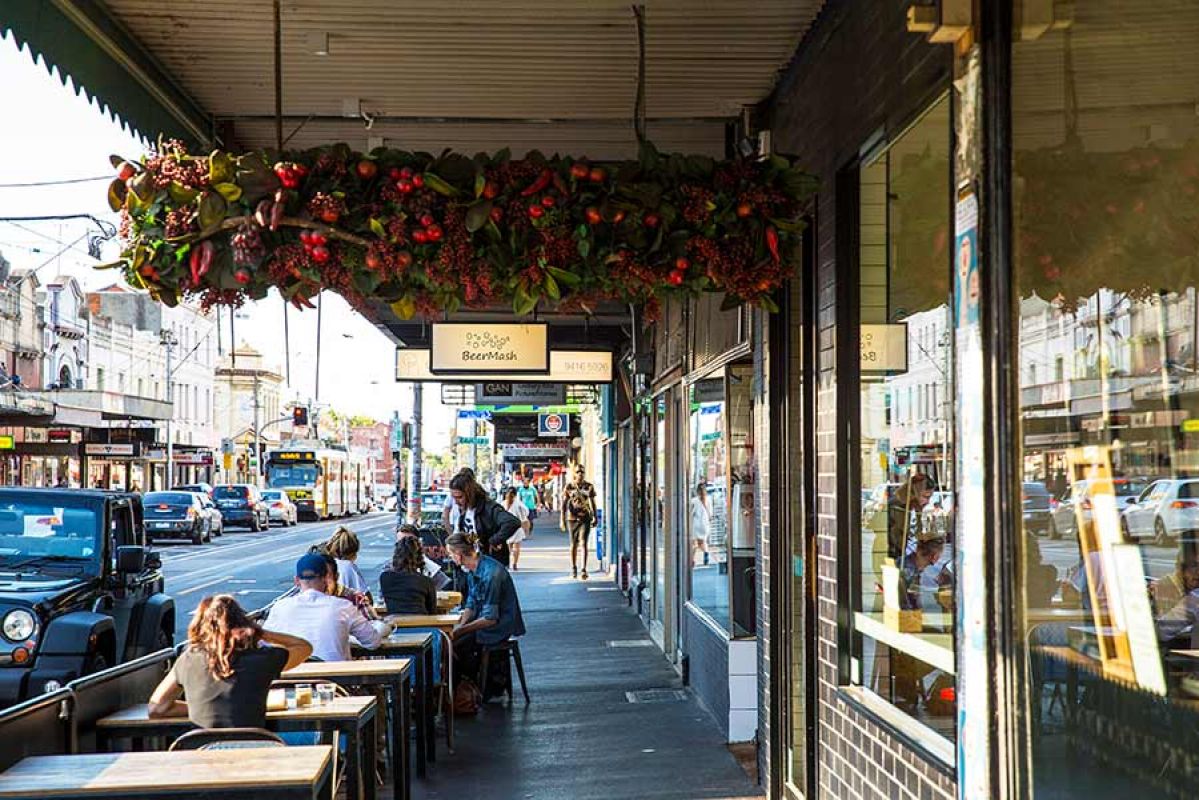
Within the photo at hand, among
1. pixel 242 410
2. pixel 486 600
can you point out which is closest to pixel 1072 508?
pixel 486 600

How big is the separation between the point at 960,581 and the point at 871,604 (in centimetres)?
172

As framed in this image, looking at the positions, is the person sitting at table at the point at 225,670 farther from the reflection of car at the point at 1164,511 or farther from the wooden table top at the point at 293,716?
the reflection of car at the point at 1164,511

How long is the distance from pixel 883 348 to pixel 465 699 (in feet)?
20.0

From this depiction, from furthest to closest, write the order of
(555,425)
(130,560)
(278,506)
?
(278,506)
(555,425)
(130,560)

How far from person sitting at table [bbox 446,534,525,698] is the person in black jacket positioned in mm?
2220

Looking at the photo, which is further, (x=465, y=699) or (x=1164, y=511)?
(x=465, y=699)

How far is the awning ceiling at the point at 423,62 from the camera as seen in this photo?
259 inches

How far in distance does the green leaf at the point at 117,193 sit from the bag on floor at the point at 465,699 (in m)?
6.08

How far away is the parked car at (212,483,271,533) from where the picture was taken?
5044 cm

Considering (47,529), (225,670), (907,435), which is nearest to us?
(907,435)

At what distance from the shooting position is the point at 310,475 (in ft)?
188

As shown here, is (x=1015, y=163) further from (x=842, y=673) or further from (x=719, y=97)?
(x=719, y=97)

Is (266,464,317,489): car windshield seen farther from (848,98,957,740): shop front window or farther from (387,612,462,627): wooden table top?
(848,98,957,740): shop front window

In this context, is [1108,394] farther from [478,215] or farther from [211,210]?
[211,210]
